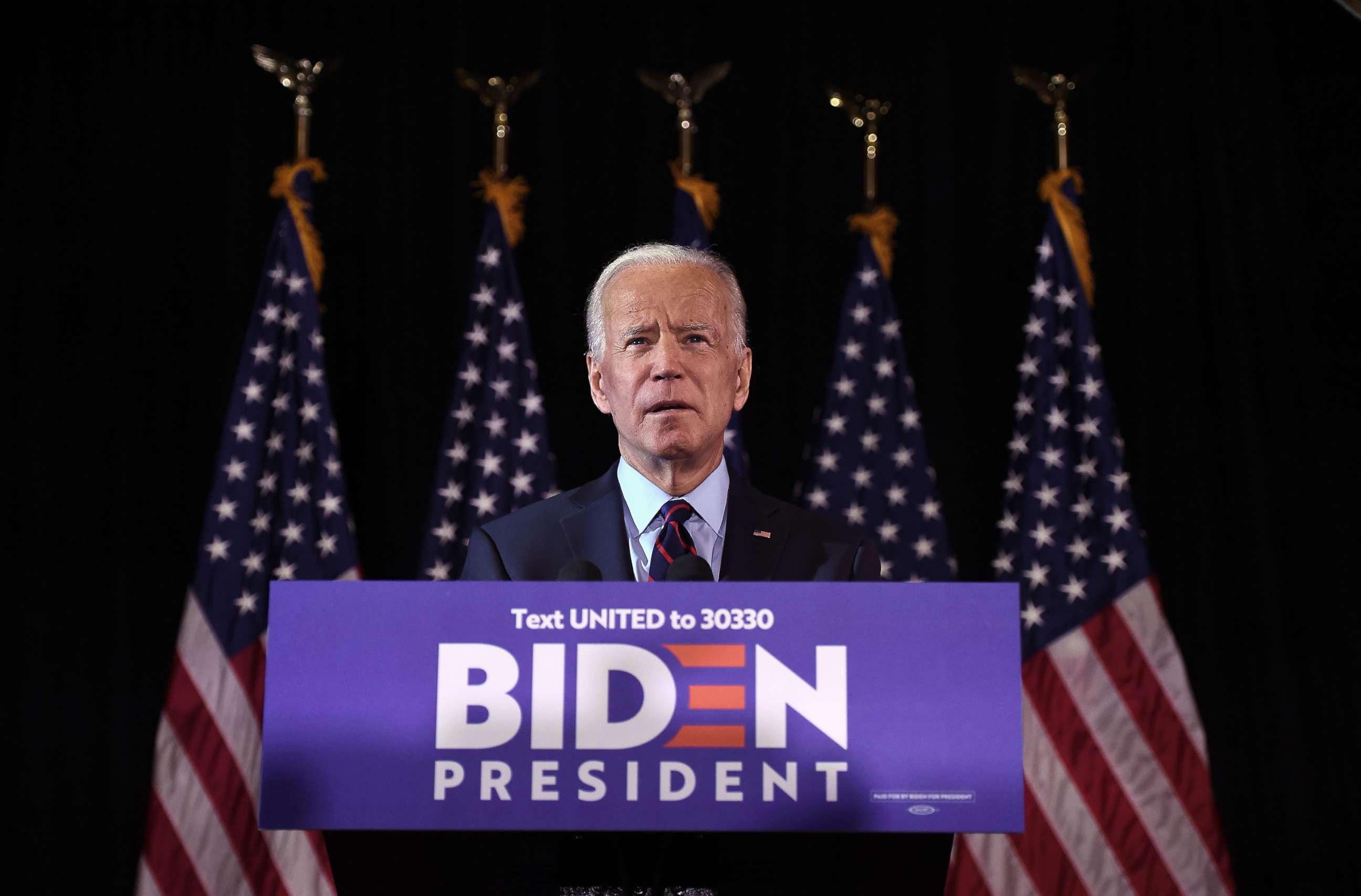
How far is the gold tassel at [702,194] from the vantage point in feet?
13.5

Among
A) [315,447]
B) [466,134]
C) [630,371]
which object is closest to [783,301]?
[466,134]

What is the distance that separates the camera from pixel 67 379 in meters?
4.32

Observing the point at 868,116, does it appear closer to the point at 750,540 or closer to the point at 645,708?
the point at 750,540

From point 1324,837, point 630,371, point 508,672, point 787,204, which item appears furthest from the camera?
point 787,204

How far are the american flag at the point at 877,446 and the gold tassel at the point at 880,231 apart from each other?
15 mm

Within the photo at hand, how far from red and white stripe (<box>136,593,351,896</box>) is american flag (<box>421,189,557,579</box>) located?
0.69 metres

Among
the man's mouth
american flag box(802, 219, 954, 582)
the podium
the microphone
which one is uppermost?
american flag box(802, 219, 954, 582)

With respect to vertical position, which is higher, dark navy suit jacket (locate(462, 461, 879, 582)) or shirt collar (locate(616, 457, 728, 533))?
shirt collar (locate(616, 457, 728, 533))

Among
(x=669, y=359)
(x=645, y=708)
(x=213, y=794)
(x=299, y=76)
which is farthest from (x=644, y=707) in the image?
(x=299, y=76)

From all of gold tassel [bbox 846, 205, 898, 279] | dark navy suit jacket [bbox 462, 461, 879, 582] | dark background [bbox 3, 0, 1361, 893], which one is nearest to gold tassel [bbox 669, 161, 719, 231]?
dark background [bbox 3, 0, 1361, 893]

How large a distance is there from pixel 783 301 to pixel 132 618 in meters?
2.45

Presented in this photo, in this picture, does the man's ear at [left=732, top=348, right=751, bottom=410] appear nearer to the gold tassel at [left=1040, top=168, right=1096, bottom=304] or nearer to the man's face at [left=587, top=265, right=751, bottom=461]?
the man's face at [left=587, top=265, right=751, bottom=461]

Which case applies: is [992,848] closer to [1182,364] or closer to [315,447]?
[1182,364]

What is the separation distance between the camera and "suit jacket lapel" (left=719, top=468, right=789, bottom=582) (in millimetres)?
2111
